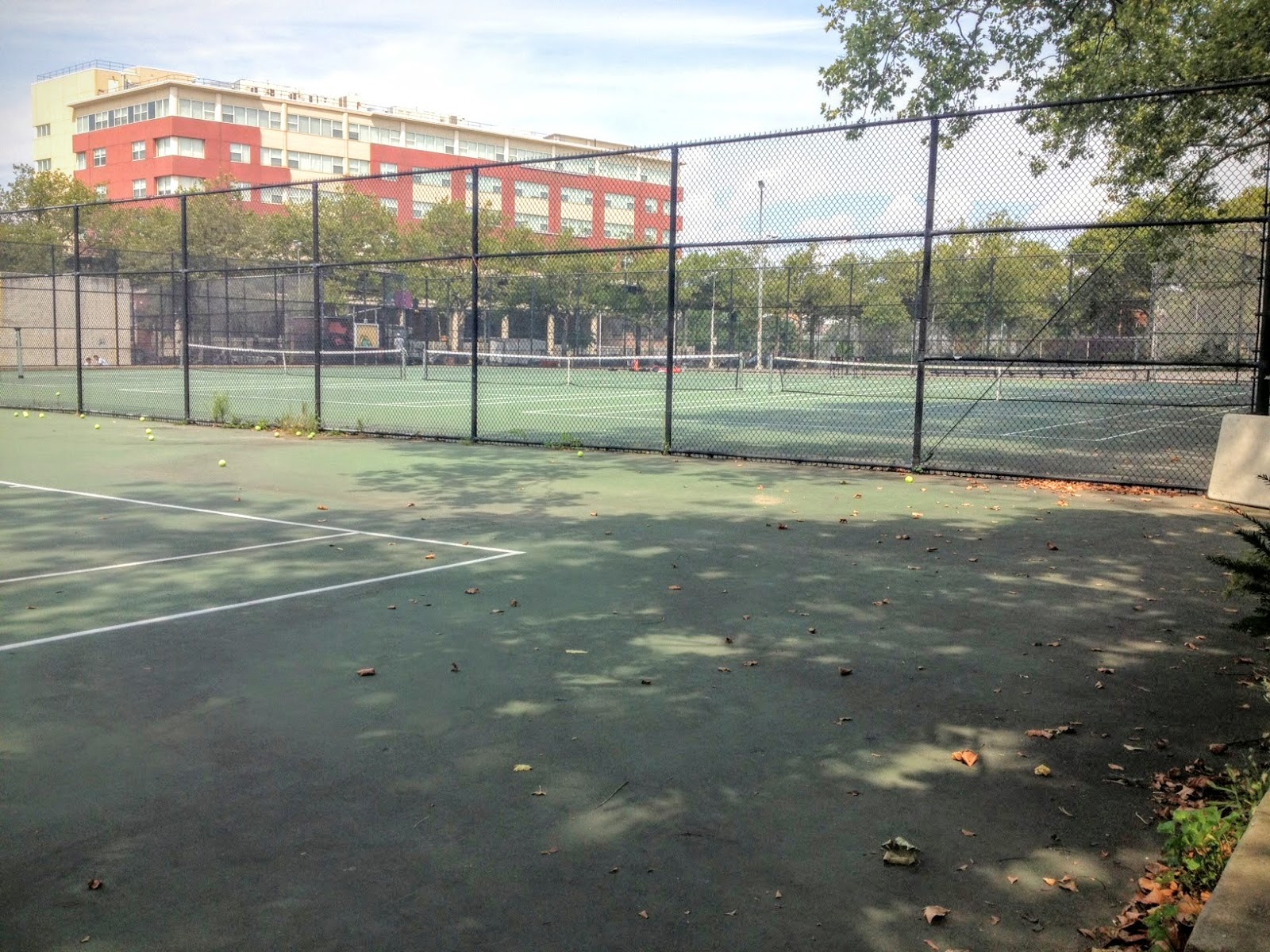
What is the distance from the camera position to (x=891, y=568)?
22.6ft

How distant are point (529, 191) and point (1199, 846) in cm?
6951

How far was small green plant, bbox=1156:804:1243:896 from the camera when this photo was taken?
2789 mm

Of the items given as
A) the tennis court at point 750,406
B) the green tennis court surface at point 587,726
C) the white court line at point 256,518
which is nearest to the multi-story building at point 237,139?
the tennis court at point 750,406

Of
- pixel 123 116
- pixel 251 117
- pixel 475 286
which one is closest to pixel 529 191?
pixel 251 117

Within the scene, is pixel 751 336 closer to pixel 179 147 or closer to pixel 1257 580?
pixel 1257 580

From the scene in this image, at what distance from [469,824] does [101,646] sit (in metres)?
2.66

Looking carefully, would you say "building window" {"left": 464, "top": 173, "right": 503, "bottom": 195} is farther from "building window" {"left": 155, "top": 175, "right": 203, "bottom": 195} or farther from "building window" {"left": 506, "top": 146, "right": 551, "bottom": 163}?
"building window" {"left": 155, "top": 175, "right": 203, "bottom": 195}

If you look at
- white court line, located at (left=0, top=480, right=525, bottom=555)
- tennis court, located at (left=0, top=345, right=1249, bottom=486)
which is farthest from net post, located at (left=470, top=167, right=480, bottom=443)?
white court line, located at (left=0, top=480, right=525, bottom=555)

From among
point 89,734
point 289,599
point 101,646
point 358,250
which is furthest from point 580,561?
point 358,250

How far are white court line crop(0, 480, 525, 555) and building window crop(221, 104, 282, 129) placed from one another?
71996mm

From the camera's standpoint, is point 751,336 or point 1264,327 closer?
point 1264,327

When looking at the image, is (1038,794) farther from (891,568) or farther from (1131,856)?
(891,568)

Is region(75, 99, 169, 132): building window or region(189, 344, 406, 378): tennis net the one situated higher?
region(75, 99, 169, 132): building window

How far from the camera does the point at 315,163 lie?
79125mm
